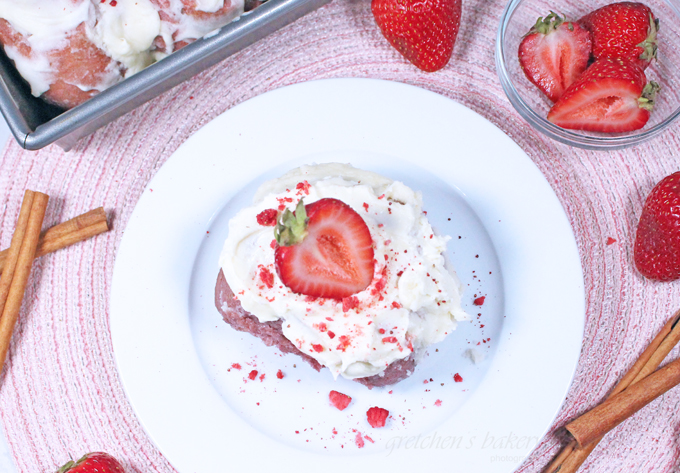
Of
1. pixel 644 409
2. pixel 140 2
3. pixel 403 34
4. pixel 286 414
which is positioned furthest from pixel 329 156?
pixel 644 409

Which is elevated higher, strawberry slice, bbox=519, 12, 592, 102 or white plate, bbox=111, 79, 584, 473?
strawberry slice, bbox=519, 12, 592, 102

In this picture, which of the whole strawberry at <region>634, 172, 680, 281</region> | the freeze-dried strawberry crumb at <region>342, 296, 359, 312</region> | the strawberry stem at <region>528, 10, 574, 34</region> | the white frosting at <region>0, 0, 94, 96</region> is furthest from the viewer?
the strawberry stem at <region>528, 10, 574, 34</region>

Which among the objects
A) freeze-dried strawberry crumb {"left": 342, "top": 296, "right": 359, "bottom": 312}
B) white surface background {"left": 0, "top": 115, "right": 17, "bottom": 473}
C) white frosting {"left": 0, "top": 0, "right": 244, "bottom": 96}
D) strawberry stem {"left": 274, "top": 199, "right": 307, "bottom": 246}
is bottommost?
white surface background {"left": 0, "top": 115, "right": 17, "bottom": 473}

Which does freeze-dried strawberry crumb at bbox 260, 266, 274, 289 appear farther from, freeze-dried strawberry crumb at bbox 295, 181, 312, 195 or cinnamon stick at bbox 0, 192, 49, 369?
cinnamon stick at bbox 0, 192, 49, 369

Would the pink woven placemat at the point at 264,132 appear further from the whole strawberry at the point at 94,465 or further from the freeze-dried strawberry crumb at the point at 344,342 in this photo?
the freeze-dried strawberry crumb at the point at 344,342

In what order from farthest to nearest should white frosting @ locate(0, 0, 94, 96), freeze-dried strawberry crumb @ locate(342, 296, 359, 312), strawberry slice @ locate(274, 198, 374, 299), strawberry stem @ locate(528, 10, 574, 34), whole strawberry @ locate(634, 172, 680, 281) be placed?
strawberry stem @ locate(528, 10, 574, 34), whole strawberry @ locate(634, 172, 680, 281), white frosting @ locate(0, 0, 94, 96), freeze-dried strawberry crumb @ locate(342, 296, 359, 312), strawberry slice @ locate(274, 198, 374, 299)

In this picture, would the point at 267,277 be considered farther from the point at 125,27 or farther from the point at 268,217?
the point at 125,27

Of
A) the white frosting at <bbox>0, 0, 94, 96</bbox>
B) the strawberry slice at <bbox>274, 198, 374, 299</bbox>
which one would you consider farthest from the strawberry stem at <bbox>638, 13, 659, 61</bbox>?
the white frosting at <bbox>0, 0, 94, 96</bbox>
